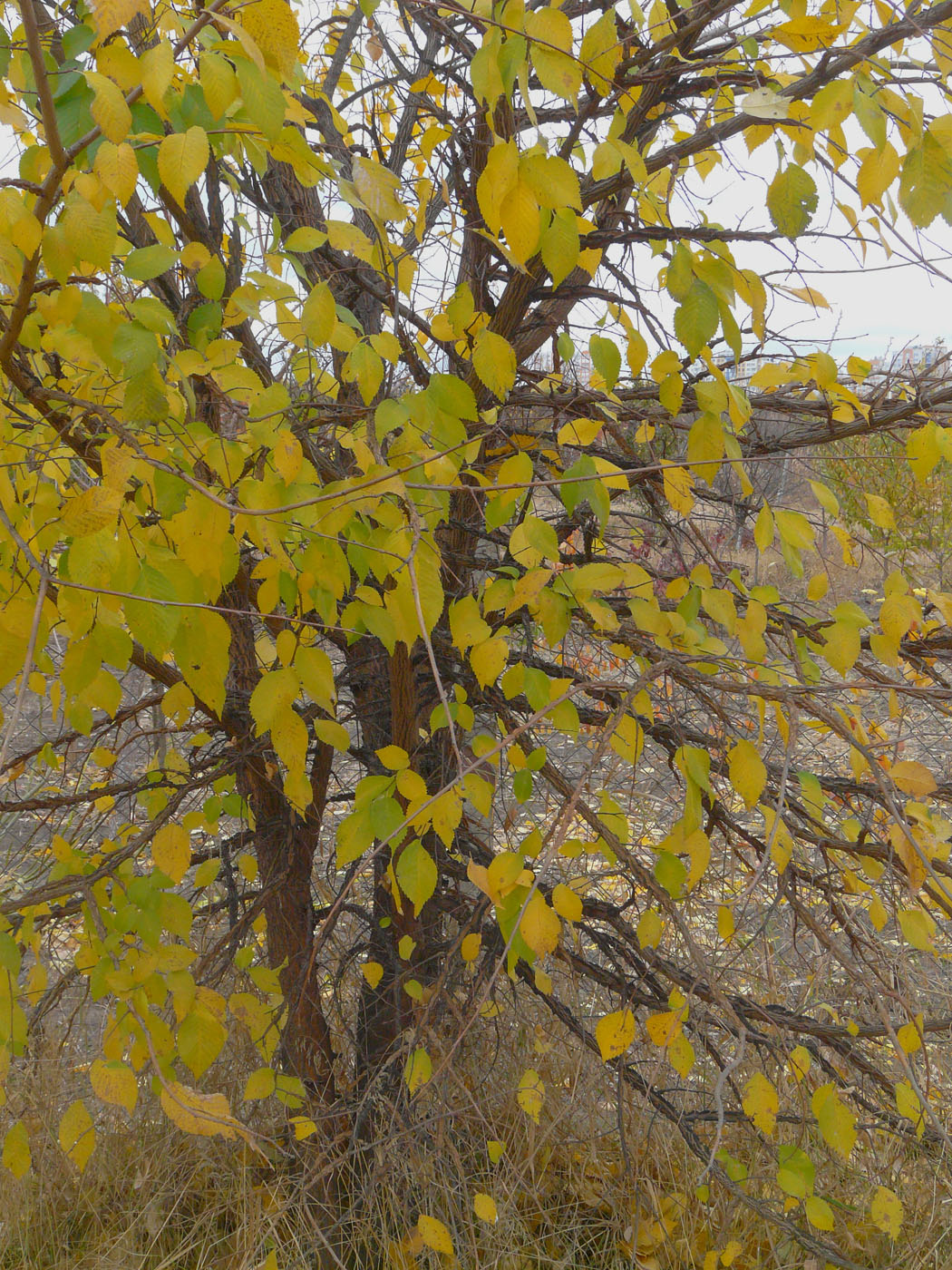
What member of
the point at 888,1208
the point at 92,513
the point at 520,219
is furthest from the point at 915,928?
the point at 92,513

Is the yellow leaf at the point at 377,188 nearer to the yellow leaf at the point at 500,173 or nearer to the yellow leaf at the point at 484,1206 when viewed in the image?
the yellow leaf at the point at 500,173

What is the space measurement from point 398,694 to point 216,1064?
1227 millimetres

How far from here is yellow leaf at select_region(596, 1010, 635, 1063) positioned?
1.20 m

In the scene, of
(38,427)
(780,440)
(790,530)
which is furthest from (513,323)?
(38,427)

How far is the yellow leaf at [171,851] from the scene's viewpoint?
134 centimetres

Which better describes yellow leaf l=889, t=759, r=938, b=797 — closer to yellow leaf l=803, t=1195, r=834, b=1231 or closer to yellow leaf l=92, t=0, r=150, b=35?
yellow leaf l=803, t=1195, r=834, b=1231

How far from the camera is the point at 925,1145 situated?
6.64 ft

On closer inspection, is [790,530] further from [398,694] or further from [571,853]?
[398,694]

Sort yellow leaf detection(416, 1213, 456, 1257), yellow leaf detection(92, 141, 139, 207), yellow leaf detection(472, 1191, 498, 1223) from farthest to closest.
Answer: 1. yellow leaf detection(472, 1191, 498, 1223)
2. yellow leaf detection(416, 1213, 456, 1257)
3. yellow leaf detection(92, 141, 139, 207)

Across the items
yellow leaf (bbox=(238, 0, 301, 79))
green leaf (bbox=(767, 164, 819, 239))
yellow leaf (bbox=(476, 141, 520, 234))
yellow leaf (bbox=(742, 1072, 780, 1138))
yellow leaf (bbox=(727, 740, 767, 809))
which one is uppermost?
yellow leaf (bbox=(238, 0, 301, 79))

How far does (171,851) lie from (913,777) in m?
0.98

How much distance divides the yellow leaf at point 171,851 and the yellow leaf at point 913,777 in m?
0.94

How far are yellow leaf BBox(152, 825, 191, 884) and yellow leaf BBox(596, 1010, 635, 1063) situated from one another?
0.62 meters

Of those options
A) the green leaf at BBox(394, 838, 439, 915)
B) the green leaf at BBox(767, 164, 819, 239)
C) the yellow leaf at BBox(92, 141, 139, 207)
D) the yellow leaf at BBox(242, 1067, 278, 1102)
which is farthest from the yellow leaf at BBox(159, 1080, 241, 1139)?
the green leaf at BBox(767, 164, 819, 239)
